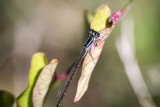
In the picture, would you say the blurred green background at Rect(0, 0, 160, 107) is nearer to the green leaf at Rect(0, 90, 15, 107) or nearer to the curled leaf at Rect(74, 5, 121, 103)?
the green leaf at Rect(0, 90, 15, 107)

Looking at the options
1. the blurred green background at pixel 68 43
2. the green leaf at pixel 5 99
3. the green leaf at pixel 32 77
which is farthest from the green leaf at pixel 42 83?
the blurred green background at pixel 68 43

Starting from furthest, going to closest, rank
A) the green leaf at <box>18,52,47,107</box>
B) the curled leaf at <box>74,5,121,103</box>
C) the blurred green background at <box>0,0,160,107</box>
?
1. the blurred green background at <box>0,0,160,107</box>
2. the green leaf at <box>18,52,47,107</box>
3. the curled leaf at <box>74,5,121,103</box>

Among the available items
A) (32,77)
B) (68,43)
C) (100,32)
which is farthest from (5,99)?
(68,43)

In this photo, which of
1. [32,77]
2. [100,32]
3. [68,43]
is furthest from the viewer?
[68,43]

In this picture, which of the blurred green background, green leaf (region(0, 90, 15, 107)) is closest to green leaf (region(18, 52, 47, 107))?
green leaf (region(0, 90, 15, 107))

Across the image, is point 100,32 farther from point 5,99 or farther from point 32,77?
point 5,99

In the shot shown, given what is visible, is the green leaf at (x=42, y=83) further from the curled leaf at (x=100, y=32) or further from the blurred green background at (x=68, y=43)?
the blurred green background at (x=68, y=43)
